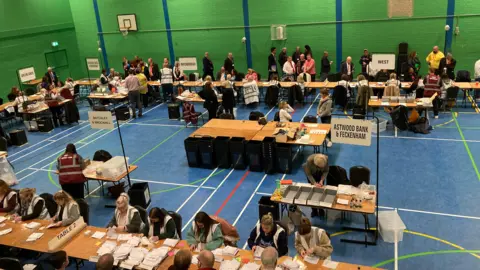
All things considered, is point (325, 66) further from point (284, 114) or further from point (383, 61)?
point (284, 114)

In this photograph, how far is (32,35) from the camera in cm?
2148

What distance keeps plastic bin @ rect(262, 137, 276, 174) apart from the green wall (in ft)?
51.2

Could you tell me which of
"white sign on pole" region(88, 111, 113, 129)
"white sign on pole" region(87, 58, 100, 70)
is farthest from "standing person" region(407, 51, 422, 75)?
"white sign on pole" region(87, 58, 100, 70)

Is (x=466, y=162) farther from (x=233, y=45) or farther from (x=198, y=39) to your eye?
(x=198, y=39)

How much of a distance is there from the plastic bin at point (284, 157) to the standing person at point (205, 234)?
13.8 ft

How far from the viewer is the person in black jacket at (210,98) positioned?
1323 cm

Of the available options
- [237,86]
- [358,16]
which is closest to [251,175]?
[237,86]

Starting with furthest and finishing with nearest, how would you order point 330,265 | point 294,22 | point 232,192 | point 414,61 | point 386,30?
point 294,22, point 386,30, point 414,61, point 232,192, point 330,265

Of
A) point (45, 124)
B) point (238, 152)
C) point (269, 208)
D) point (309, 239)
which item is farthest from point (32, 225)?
point (45, 124)

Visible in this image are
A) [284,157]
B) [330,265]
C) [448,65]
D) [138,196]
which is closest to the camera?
[330,265]

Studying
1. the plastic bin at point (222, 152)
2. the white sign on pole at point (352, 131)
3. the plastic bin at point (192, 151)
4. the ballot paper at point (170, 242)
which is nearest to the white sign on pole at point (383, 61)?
the plastic bin at point (222, 152)

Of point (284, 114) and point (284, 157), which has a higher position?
point (284, 114)

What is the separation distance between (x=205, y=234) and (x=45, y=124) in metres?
11.9

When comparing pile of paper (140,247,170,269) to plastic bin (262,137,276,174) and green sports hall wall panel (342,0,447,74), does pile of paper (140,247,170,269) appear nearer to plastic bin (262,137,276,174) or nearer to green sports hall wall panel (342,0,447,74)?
plastic bin (262,137,276,174)
